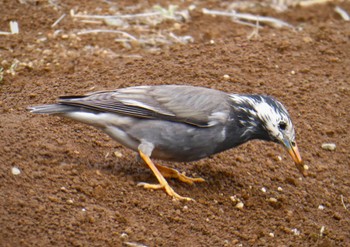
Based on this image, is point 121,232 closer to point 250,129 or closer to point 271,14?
point 250,129

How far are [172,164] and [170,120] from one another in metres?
0.83

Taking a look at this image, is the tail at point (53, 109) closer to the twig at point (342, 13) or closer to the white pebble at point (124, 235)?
the white pebble at point (124, 235)

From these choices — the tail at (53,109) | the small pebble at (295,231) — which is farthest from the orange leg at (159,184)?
the small pebble at (295,231)

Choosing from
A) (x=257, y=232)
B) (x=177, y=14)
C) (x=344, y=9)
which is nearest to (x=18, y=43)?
(x=177, y=14)

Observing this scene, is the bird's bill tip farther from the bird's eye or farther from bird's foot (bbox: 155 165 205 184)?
bird's foot (bbox: 155 165 205 184)

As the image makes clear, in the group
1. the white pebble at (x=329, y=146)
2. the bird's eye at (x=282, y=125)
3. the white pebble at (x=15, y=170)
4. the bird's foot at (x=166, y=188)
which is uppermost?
the bird's eye at (x=282, y=125)

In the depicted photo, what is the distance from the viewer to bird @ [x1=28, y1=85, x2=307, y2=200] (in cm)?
639

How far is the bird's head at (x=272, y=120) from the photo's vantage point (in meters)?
6.58

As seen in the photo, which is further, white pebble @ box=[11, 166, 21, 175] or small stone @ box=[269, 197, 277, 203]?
small stone @ box=[269, 197, 277, 203]

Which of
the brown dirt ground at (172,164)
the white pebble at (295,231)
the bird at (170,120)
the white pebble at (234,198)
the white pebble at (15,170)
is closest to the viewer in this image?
the brown dirt ground at (172,164)

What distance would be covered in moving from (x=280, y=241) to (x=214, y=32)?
401 cm

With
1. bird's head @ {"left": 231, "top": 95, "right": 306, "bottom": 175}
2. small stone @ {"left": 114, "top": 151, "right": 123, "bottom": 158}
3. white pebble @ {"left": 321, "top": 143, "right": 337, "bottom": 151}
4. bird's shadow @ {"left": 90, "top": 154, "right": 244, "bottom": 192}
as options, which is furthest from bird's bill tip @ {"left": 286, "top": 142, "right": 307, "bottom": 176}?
small stone @ {"left": 114, "top": 151, "right": 123, "bottom": 158}

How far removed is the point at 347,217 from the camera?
666cm

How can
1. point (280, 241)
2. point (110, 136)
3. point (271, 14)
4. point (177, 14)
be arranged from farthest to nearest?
point (271, 14)
point (177, 14)
point (110, 136)
point (280, 241)
